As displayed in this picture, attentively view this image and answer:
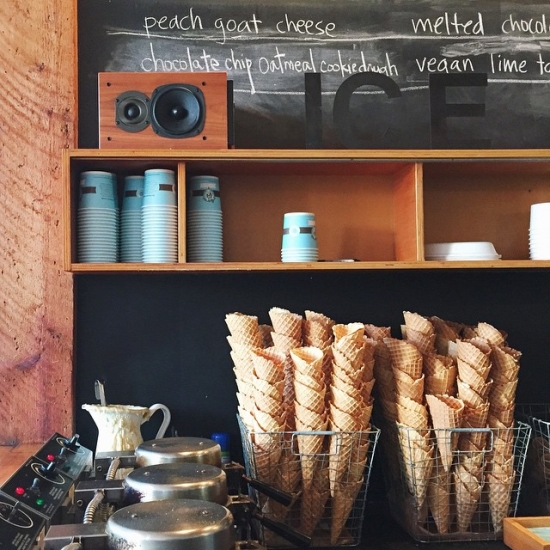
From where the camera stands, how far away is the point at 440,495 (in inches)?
73.5

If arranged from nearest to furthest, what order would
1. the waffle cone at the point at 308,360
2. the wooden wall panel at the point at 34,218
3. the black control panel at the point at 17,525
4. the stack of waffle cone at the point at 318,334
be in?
1. the black control panel at the point at 17,525
2. the waffle cone at the point at 308,360
3. the stack of waffle cone at the point at 318,334
4. the wooden wall panel at the point at 34,218

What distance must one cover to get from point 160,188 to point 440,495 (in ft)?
3.64

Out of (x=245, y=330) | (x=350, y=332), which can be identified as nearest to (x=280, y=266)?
(x=245, y=330)

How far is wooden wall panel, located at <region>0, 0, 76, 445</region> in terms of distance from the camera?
2.30 m

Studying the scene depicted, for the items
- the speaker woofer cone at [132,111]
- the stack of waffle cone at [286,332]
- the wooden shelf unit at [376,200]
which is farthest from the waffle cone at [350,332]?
the speaker woofer cone at [132,111]

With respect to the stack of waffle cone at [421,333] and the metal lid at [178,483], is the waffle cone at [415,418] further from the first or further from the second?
the metal lid at [178,483]

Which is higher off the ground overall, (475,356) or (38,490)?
(475,356)

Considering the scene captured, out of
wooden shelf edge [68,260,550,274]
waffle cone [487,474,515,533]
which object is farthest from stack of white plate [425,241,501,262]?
waffle cone [487,474,515,533]

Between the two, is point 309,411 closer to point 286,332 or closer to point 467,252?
point 286,332

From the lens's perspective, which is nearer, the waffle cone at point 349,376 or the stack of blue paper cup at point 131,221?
the waffle cone at point 349,376

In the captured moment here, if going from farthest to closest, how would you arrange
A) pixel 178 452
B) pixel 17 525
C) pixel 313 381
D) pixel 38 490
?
pixel 313 381 → pixel 178 452 → pixel 38 490 → pixel 17 525

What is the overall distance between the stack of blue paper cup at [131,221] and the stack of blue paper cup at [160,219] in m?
0.04

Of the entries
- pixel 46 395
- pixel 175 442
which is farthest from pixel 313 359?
pixel 46 395

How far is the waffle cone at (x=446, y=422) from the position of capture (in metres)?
1.83
